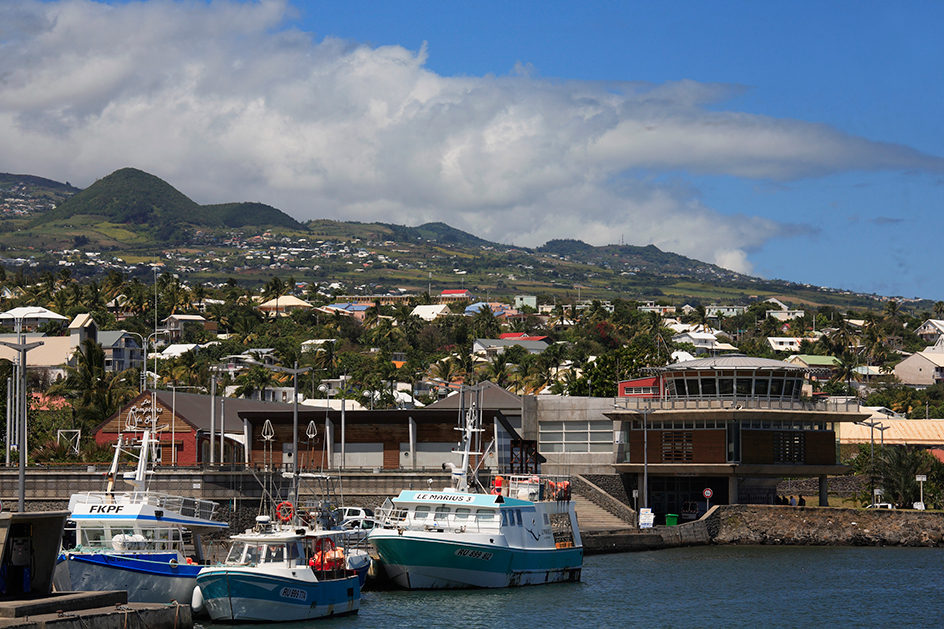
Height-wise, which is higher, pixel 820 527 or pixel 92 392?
pixel 92 392

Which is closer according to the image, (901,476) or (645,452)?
(645,452)

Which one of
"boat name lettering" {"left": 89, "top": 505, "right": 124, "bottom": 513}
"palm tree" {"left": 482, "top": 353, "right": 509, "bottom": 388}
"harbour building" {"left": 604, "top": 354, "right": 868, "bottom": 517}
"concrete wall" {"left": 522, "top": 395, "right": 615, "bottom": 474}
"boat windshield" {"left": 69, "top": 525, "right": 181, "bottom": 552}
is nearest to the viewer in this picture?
"boat windshield" {"left": 69, "top": 525, "right": 181, "bottom": 552}

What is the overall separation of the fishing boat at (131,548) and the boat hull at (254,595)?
133 cm

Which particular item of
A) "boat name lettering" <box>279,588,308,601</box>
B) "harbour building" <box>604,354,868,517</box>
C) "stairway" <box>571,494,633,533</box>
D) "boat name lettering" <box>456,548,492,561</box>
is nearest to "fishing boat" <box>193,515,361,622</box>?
"boat name lettering" <box>279,588,308,601</box>

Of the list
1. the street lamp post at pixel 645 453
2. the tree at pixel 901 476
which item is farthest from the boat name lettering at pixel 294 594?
the tree at pixel 901 476

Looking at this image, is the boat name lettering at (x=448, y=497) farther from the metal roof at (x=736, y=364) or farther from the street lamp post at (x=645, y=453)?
the metal roof at (x=736, y=364)

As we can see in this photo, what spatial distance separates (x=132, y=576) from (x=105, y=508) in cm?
369

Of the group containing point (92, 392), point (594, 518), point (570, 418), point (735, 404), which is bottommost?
point (594, 518)

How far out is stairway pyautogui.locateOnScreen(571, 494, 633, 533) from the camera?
243 feet

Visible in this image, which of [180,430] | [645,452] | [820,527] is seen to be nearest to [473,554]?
[645,452]

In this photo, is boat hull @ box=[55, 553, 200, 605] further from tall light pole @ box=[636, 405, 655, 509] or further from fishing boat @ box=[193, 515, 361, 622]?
tall light pole @ box=[636, 405, 655, 509]

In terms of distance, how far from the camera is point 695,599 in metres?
50.0

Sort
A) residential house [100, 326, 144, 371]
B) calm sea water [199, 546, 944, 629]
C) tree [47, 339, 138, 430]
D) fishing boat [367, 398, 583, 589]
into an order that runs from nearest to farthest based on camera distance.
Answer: calm sea water [199, 546, 944, 629] < fishing boat [367, 398, 583, 589] < tree [47, 339, 138, 430] < residential house [100, 326, 144, 371]

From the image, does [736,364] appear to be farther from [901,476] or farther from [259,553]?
[259,553]
